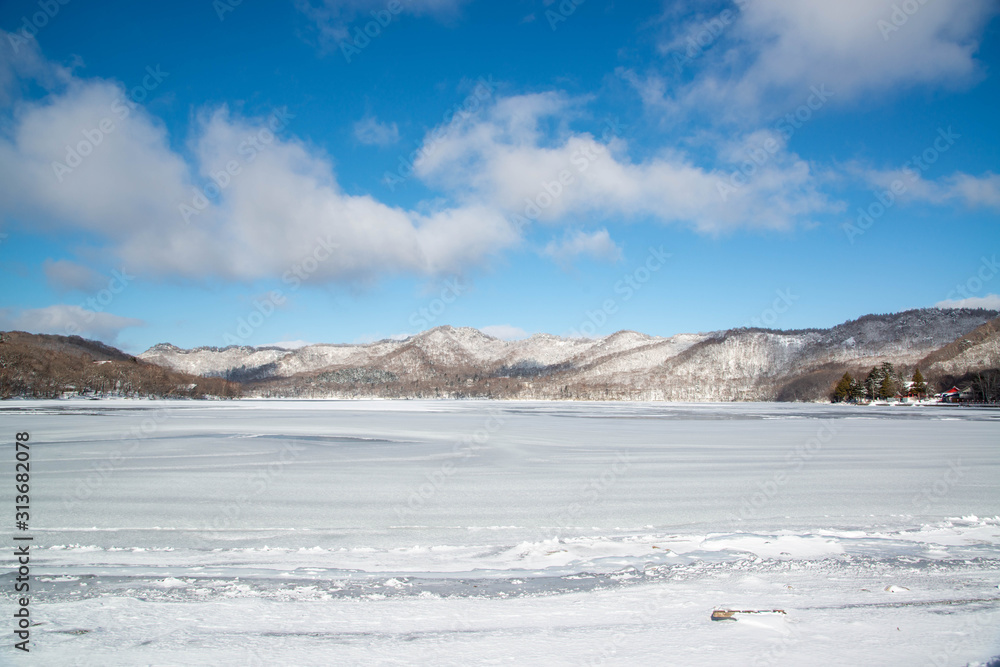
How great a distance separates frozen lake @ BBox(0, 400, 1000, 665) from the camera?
180 inches

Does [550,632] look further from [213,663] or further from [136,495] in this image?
[136,495]

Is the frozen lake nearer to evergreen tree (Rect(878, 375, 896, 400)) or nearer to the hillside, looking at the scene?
evergreen tree (Rect(878, 375, 896, 400))

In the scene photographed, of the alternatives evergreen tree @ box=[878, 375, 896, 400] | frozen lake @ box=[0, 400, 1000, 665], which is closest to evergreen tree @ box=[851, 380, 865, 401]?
evergreen tree @ box=[878, 375, 896, 400]

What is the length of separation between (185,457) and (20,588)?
43.0 feet

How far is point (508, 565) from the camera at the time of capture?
22.4 feet

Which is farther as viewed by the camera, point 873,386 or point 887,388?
point 873,386

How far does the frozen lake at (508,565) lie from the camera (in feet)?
15.0

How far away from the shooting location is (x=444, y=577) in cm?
635

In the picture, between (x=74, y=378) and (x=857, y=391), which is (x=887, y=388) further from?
(x=74, y=378)

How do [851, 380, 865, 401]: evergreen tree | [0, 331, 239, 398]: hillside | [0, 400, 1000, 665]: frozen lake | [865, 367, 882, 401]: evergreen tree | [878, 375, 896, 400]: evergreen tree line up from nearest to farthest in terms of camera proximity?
[0, 400, 1000, 665]: frozen lake, [878, 375, 896, 400]: evergreen tree, [0, 331, 239, 398]: hillside, [865, 367, 882, 401]: evergreen tree, [851, 380, 865, 401]: evergreen tree

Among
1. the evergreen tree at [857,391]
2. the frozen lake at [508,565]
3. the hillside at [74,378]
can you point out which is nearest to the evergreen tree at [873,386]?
the evergreen tree at [857,391]

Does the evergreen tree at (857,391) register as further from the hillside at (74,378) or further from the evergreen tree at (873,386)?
the hillside at (74,378)

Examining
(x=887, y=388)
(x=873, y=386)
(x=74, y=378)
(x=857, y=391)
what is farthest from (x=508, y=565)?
(x=74, y=378)

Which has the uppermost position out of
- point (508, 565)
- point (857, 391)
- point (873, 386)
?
point (873, 386)
